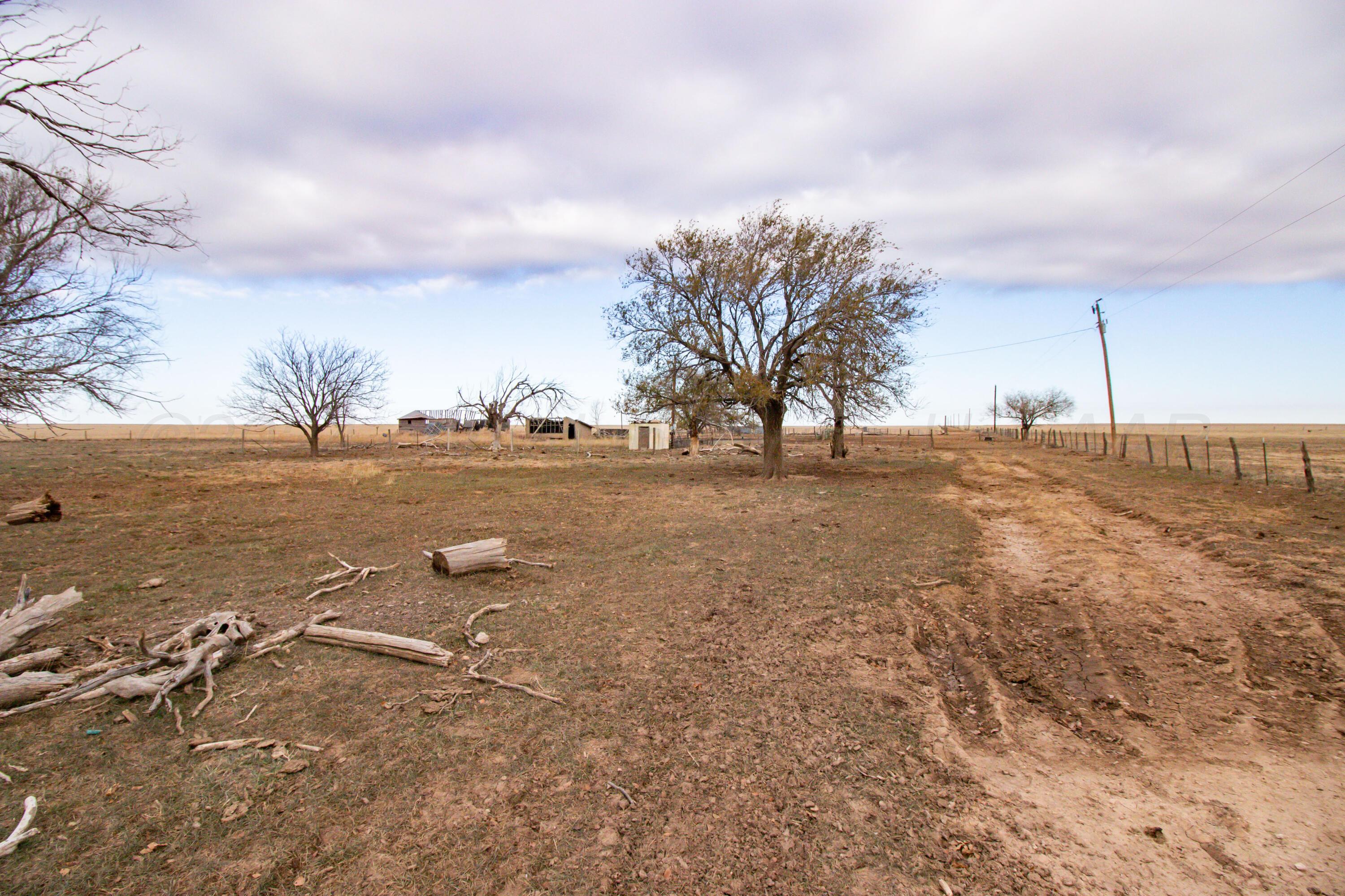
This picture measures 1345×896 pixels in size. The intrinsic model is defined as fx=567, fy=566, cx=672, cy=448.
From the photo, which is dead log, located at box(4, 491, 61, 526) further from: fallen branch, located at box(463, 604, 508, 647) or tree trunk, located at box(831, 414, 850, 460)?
tree trunk, located at box(831, 414, 850, 460)

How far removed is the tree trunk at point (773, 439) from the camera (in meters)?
20.8

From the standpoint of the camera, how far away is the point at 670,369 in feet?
66.7

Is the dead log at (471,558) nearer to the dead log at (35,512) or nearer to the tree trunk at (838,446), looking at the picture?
the dead log at (35,512)

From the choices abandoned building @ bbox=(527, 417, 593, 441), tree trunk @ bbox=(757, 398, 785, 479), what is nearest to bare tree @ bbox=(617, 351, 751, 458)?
tree trunk @ bbox=(757, 398, 785, 479)

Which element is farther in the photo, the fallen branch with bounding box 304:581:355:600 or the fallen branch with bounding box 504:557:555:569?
the fallen branch with bounding box 504:557:555:569

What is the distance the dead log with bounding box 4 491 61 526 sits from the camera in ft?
35.9

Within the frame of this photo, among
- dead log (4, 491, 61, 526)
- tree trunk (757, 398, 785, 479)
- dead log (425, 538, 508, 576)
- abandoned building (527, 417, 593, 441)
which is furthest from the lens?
abandoned building (527, 417, 593, 441)

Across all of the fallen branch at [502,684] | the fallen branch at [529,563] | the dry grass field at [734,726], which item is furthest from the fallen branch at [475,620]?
the fallen branch at [529,563]

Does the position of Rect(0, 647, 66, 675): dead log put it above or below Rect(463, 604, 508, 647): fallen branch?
above

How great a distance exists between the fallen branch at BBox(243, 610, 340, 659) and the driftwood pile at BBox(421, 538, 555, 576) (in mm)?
1632

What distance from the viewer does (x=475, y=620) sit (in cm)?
643

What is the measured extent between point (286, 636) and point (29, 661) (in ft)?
5.95

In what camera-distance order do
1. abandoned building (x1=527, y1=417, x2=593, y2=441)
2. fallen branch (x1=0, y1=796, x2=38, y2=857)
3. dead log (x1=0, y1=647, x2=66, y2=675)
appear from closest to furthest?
fallen branch (x1=0, y1=796, x2=38, y2=857)
dead log (x1=0, y1=647, x2=66, y2=675)
abandoned building (x1=527, y1=417, x2=593, y2=441)

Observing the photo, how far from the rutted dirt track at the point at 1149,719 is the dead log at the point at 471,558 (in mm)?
5560
